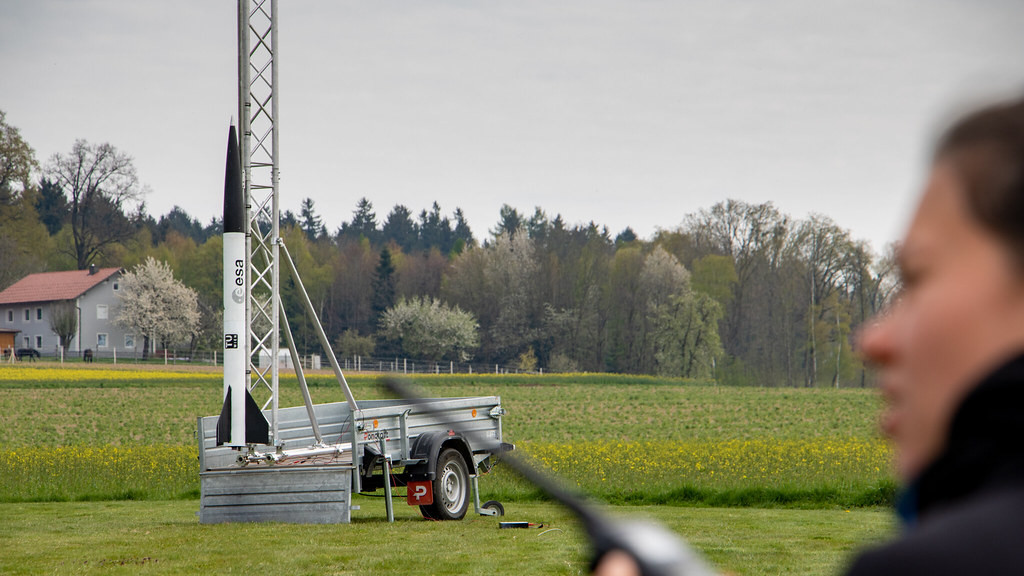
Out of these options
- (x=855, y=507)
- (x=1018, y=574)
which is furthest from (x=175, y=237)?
(x=1018, y=574)

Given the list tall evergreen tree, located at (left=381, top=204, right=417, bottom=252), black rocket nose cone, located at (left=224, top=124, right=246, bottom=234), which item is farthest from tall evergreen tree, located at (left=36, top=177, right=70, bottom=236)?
black rocket nose cone, located at (left=224, top=124, right=246, bottom=234)

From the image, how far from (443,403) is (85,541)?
4.27 m

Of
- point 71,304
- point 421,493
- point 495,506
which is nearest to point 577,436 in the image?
point 495,506

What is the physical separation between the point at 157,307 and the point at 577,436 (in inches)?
2266

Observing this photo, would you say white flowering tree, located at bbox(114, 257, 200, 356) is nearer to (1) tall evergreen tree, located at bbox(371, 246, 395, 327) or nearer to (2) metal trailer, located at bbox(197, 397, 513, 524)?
(1) tall evergreen tree, located at bbox(371, 246, 395, 327)

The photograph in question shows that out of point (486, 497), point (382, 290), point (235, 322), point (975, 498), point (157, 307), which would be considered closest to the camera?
point (975, 498)

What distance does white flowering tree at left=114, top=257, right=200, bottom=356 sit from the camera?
8306cm

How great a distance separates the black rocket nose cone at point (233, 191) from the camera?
1470 centimetres

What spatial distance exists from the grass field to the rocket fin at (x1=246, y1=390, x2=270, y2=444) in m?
1.36

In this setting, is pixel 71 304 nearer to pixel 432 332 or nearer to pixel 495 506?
pixel 432 332

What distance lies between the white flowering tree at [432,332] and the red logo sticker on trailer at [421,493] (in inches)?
2756

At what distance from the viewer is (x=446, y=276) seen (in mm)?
93938

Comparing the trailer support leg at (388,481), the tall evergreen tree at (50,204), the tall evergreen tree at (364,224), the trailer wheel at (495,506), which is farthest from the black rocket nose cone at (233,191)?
the tall evergreen tree at (364,224)

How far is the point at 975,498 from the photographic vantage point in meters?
0.69
